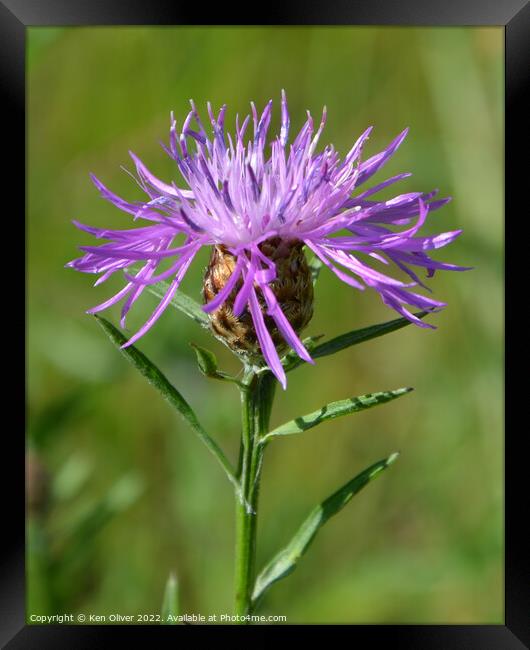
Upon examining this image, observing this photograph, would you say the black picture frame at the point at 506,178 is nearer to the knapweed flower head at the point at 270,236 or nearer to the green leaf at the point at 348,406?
the knapweed flower head at the point at 270,236

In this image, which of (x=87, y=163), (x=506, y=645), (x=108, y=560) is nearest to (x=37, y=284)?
(x=87, y=163)

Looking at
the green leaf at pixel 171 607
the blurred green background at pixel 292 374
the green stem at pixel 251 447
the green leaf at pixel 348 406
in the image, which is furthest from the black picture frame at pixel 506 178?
the blurred green background at pixel 292 374

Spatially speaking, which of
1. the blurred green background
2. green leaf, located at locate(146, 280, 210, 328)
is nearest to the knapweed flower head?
green leaf, located at locate(146, 280, 210, 328)

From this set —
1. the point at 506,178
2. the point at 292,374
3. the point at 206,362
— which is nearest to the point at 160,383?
the point at 206,362

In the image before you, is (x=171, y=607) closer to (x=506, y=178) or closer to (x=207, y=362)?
(x=207, y=362)

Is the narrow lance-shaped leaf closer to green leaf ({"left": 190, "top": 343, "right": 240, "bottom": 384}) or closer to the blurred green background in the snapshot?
green leaf ({"left": 190, "top": 343, "right": 240, "bottom": 384})
